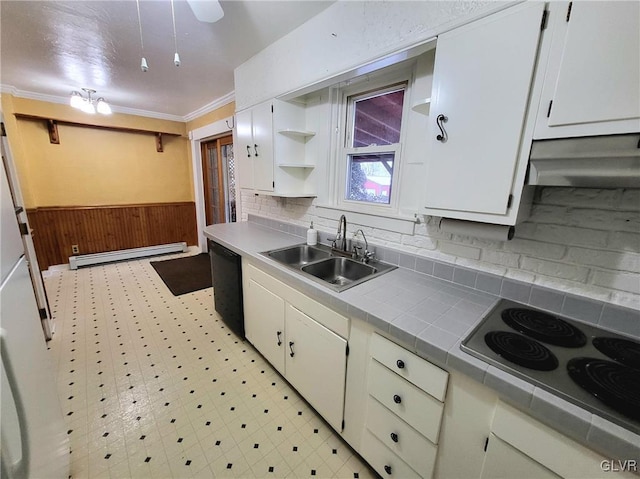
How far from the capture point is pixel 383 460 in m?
1.18

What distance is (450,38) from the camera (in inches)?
41.9

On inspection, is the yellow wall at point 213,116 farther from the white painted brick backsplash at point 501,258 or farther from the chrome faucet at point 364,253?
the white painted brick backsplash at point 501,258

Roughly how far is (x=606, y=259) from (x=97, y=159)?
5654mm

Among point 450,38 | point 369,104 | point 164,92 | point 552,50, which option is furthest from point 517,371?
point 164,92

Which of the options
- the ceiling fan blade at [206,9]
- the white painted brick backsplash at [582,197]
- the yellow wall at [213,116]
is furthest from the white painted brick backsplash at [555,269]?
the yellow wall at [213,116]

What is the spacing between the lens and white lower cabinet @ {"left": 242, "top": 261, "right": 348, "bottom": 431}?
134 centimetres

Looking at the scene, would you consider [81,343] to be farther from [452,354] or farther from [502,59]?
[502,59]

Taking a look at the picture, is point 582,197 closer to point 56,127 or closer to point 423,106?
point 423,106

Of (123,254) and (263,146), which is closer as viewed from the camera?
(263,146)

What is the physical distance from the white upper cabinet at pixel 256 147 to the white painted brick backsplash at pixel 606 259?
1.96 m

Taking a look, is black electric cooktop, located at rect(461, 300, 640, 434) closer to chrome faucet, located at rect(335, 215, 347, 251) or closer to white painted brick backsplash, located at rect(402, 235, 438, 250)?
white painted brick backsplash, located at rect(402, 235, 438, 250)

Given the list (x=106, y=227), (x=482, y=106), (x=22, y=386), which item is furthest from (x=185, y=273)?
(x=482, y=106)

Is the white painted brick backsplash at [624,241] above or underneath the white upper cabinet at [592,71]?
underneath

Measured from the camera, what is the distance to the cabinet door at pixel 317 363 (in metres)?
1.33
